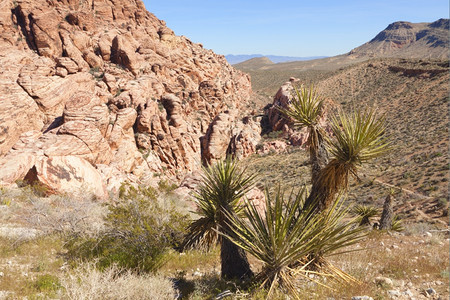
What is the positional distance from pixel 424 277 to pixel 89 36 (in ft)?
128

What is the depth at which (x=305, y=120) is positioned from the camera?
471cm

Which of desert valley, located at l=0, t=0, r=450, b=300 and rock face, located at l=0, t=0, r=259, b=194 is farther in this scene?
rock face, located at l=0, t=0, r=259, b=194

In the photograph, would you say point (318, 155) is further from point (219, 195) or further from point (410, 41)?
point (410, 41)

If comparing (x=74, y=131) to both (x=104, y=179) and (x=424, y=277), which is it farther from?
(x=424, y=277)

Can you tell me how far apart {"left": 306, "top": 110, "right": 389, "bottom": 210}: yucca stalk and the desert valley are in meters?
0.03

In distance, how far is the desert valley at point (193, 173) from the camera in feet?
13.5

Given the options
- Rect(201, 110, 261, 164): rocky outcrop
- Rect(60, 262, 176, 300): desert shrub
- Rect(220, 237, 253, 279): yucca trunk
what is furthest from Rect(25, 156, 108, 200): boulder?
Rect(201, 110, 261, 164): rocky outcrop

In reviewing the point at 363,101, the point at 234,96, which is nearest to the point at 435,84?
the point at 363,101

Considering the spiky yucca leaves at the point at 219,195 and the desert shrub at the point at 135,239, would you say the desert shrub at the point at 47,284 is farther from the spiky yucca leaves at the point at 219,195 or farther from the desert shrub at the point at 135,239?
the spiky yucca leaves at the point at 219,195

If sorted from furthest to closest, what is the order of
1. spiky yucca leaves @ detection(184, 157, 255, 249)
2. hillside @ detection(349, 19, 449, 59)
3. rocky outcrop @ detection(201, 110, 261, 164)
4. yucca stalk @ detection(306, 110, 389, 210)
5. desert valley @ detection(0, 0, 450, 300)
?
hillside @ detection(349, 19, 449, 59) → rocky outcrop @ detection(201, 110, 261, 164) → spiky yucca leaves @ detection(184, 157, 255, 249) → desert valley @ detection(0, 0, 450, 300) → yucca stalk @ detection(306, 110, 389, 210)

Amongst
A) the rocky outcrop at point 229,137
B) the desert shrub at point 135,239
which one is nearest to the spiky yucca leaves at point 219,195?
the desert shrub at point 135,239

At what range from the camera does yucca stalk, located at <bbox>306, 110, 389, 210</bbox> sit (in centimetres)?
396

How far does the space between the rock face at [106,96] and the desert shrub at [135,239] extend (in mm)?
5801

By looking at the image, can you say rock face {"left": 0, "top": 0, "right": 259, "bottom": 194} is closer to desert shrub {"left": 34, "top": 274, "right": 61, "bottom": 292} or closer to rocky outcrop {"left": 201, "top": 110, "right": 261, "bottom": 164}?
rocky outcrop {"left": 201, "top": 110, "right": 261, "bottom": 164}
